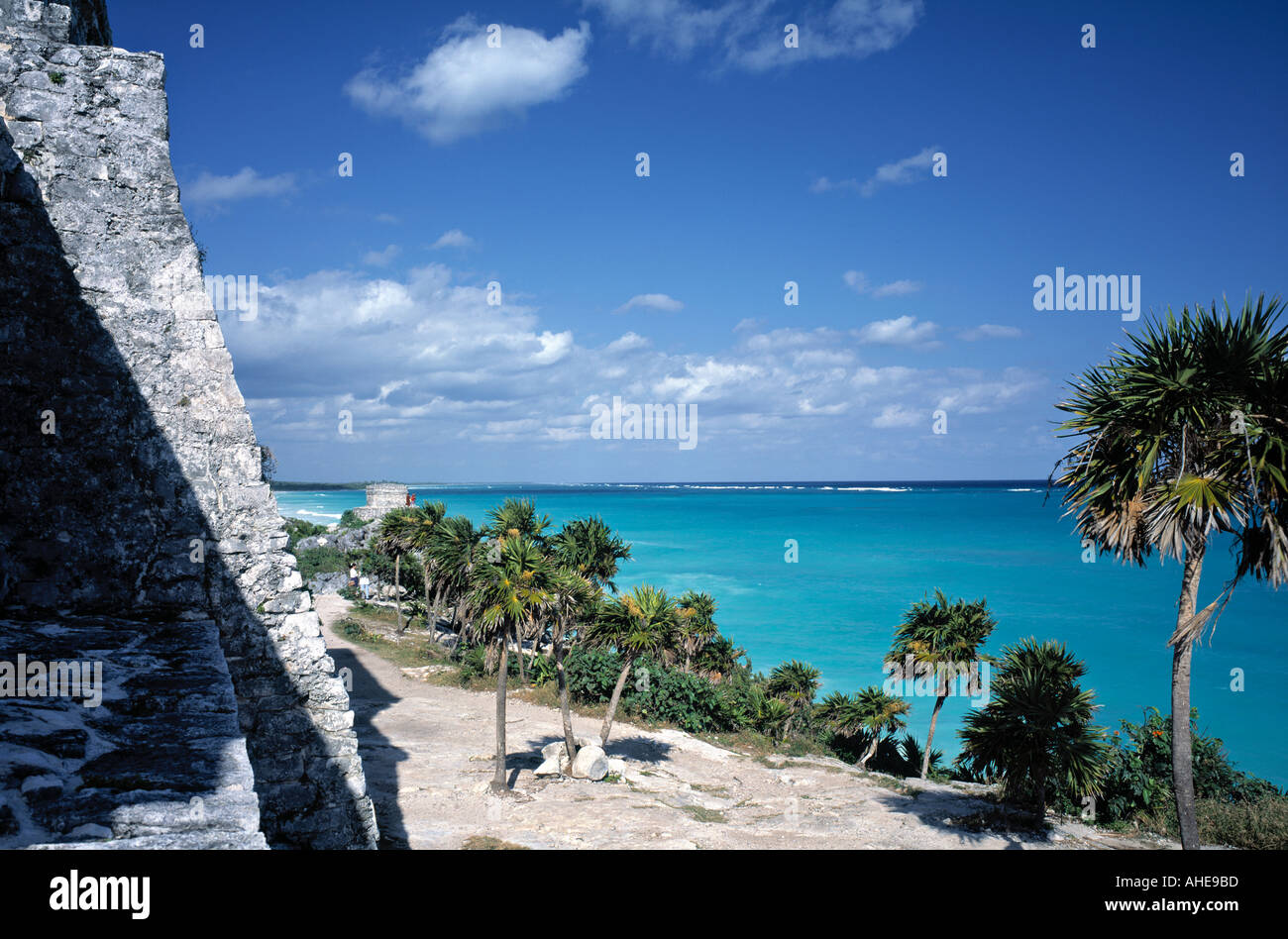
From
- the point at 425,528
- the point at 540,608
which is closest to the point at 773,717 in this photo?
the point at 540,608

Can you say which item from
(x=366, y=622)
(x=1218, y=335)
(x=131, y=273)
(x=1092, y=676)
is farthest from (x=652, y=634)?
(x=1092, y=676)

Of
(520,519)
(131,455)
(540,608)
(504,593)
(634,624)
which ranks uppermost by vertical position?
(131,455)

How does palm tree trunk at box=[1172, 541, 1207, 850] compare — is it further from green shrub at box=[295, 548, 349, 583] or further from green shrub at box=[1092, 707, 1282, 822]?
green shrub at box=[295, 548, 349, 583]

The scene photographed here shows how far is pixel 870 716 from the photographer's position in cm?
2381

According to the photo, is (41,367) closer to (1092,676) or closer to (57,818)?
(57,818)

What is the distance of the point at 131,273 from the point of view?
5336mm

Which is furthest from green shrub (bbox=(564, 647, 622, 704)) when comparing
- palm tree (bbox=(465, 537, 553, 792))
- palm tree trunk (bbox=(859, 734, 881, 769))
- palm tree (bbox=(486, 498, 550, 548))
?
palm tree (bbox=(465, 537, 553, 792))

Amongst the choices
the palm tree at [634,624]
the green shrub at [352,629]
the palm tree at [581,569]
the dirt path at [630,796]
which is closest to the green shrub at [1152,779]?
the dirt path at [630,796]

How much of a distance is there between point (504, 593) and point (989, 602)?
6462 centimetres

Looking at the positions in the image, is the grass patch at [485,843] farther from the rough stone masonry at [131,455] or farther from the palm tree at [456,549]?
the rough stone masonry at [131,455]

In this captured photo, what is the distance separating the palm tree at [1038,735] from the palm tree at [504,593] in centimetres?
949

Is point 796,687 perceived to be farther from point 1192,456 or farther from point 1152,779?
point 1192,456

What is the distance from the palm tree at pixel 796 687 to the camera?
92.7 ft
